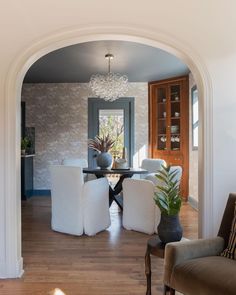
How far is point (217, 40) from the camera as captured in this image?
9.20 ft

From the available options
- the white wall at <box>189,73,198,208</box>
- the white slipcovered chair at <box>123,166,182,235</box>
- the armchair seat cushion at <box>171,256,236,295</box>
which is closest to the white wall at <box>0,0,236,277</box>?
the armchair seat cushion at <box>171,256,236,295</box>

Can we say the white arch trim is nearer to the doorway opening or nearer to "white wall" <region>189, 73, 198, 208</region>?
"white wall" <region>189, 73, 198, 208</region>

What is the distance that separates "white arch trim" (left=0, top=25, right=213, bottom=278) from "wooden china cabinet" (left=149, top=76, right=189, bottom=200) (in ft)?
12.4

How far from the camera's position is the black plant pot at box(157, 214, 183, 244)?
2.33m

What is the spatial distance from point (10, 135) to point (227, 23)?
7.32 ft

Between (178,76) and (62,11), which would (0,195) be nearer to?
(62,11)

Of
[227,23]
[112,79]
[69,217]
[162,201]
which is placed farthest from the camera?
[112,79]

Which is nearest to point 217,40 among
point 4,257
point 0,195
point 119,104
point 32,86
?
point 0,195

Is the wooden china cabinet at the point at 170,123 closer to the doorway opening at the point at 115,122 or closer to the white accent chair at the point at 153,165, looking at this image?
the doorway opening at the point at 115,122

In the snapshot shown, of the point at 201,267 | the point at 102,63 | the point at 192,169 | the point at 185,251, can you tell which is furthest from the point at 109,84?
the point at 201,267

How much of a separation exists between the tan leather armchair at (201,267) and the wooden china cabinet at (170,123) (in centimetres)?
430

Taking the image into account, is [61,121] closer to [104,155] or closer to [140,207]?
[104,155]

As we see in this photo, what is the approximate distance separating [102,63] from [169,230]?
3886 mm

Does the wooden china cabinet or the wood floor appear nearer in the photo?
the wood floor
